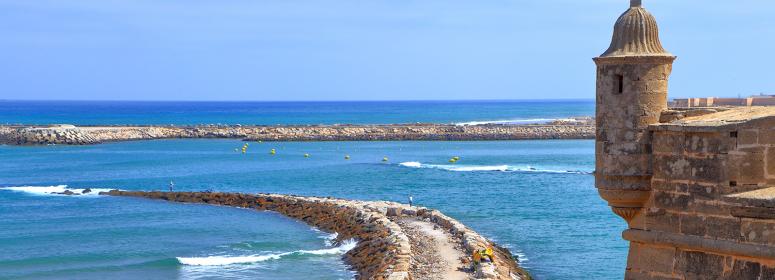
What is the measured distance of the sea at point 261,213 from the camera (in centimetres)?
2722

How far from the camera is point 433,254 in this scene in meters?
24.6

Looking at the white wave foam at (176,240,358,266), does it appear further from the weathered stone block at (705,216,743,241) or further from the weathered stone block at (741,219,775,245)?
the weathered stone block at (741,219,775,245)

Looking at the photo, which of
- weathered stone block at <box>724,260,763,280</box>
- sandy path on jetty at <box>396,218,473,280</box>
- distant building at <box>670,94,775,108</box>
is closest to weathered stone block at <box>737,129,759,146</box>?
weathered stone block at <box>724,260,763,280</box>

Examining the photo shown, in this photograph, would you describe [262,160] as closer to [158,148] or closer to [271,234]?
[158,148]

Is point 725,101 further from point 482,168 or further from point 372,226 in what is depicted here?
point 482,168

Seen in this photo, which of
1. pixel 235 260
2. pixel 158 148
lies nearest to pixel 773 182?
pixel 235 260

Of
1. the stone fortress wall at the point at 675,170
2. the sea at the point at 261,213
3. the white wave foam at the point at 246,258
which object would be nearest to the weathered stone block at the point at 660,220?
the stone fortress wall at the point at 675,170

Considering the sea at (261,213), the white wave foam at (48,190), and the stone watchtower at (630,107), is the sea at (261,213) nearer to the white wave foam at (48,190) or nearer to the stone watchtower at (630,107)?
the white wave foam at (48,190)

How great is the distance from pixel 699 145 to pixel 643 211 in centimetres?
108

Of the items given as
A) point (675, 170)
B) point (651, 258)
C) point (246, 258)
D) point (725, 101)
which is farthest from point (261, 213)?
point (675, 170)

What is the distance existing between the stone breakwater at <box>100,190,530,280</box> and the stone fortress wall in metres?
12.0

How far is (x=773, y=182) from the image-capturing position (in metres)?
7.76

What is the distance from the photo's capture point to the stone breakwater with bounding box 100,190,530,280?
22.6 metres

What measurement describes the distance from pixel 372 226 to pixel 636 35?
21673mm
